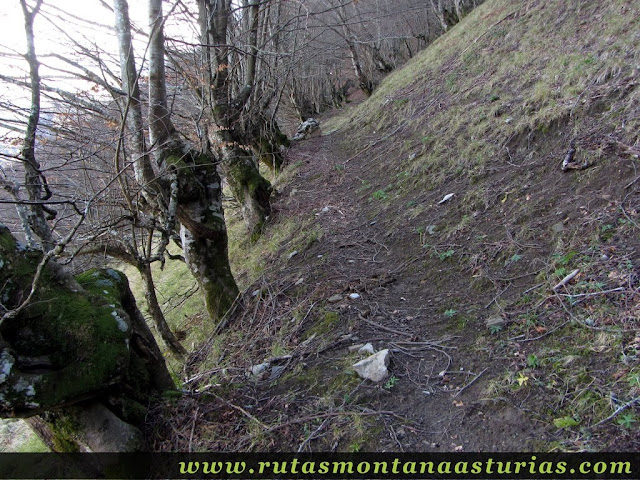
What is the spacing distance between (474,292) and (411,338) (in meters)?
0.77

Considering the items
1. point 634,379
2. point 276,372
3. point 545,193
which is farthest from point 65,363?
point 545,193

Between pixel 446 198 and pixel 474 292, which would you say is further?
pixel 446 198

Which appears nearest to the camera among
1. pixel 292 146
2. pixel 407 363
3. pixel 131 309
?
pixel 407 363

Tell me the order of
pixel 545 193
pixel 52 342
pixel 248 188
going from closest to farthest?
pixel 52 342 → pixel 545 193 → pixel 248 188

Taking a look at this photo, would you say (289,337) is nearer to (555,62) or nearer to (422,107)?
(555,62)

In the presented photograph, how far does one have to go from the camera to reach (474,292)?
3457mm

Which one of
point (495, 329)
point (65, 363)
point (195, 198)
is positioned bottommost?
point (495, 329)

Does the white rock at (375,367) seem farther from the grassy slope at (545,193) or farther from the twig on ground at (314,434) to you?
the grassy slope at (545,193)

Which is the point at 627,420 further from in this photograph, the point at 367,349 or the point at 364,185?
the point at 364,185

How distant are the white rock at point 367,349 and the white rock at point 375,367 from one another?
0.11 m

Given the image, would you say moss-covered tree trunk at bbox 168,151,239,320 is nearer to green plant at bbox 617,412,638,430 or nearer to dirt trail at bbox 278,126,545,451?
dirt trail at bbox 278,126,545,451

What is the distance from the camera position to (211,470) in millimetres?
2486

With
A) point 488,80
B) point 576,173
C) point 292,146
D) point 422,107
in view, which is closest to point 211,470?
point 576,173

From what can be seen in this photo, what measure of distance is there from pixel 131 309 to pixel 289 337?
4.57ft
